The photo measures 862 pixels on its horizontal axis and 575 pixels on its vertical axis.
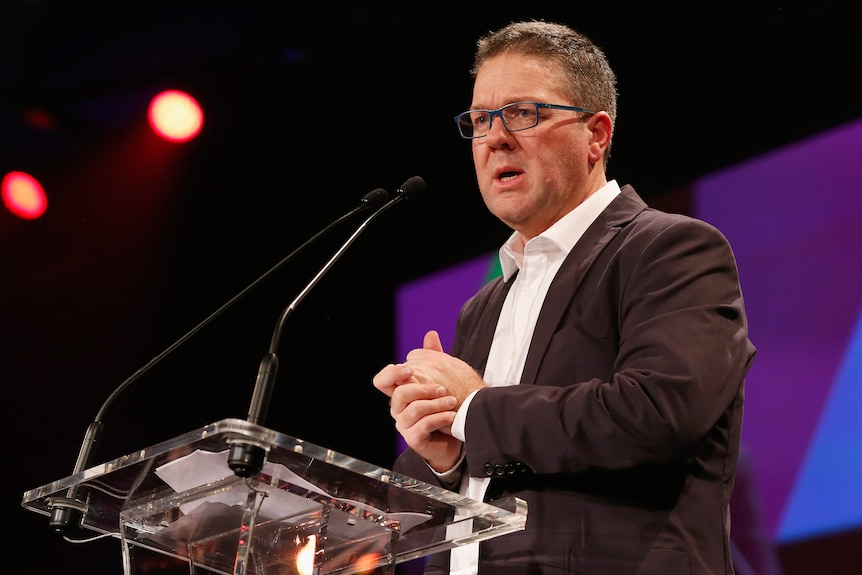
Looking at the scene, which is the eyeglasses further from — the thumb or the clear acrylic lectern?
the clear acrylic lectern

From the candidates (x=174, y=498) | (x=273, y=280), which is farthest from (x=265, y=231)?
(x=174, y=498)

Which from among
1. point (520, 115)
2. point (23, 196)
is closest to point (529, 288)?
point (520, 115)

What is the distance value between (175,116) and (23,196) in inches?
32.4

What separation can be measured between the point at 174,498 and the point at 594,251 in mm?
1004

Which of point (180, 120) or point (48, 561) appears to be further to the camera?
point (180, 120)

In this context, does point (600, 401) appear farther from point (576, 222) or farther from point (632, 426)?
point (576, 222)

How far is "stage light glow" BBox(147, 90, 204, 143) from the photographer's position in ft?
14.9

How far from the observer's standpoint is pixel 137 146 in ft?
15.1

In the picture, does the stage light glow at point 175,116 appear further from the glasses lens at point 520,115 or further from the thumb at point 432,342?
the thumb at point 432,342

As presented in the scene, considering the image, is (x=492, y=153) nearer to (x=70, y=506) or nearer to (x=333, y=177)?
(x=70, y=506)

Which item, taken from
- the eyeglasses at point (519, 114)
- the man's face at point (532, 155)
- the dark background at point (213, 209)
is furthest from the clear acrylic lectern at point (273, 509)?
the dark background at point (213, 209)

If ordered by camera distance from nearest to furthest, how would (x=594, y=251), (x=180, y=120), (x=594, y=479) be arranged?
(x=594, y=479)
(x=594, y=251)
(x=180, y=120)

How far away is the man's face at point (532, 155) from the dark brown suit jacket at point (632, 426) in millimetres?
454

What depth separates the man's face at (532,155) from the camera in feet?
7.43
